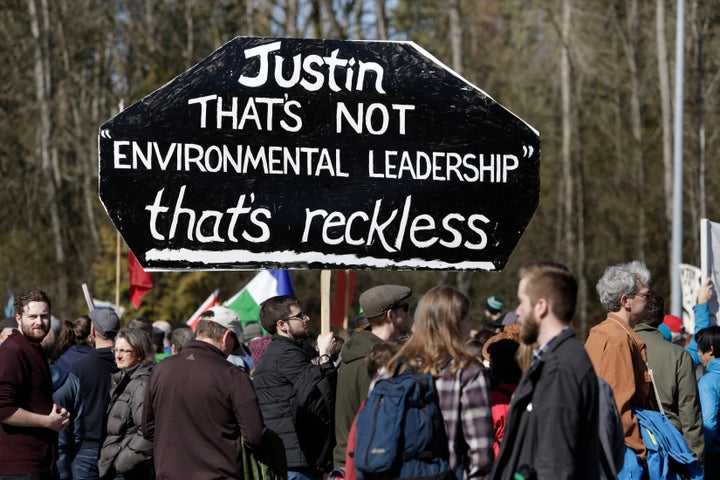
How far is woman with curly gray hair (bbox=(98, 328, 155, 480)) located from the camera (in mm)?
7574

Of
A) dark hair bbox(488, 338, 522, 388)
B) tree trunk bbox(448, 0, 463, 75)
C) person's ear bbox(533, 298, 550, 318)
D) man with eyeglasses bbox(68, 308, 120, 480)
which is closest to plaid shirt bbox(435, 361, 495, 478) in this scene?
person's ear bbox(533, 298, 550, 318)

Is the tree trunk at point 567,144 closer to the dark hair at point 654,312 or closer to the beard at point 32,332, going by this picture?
the dark hair at point 654,312

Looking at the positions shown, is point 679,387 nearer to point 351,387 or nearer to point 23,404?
point 351,387

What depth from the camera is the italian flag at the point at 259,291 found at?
13.2 m

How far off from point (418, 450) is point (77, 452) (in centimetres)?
384

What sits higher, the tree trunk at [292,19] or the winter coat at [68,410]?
the tree trunk at [292,19]

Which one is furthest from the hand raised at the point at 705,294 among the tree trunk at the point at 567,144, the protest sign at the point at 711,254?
the tree trunk at the point at 567,144

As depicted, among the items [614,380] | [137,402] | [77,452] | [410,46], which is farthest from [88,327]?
[614,380]

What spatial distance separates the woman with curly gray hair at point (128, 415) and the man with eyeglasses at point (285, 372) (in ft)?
2.48

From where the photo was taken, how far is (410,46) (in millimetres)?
7488

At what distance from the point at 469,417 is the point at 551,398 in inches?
26.7

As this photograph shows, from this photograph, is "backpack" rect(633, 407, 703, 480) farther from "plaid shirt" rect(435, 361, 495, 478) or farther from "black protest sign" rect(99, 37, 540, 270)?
"plaid shirt" rect(435, 361, 495, 478)

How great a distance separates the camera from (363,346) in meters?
6.90

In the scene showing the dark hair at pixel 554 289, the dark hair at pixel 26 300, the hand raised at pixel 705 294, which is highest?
the dark hair at pixel 554 289
